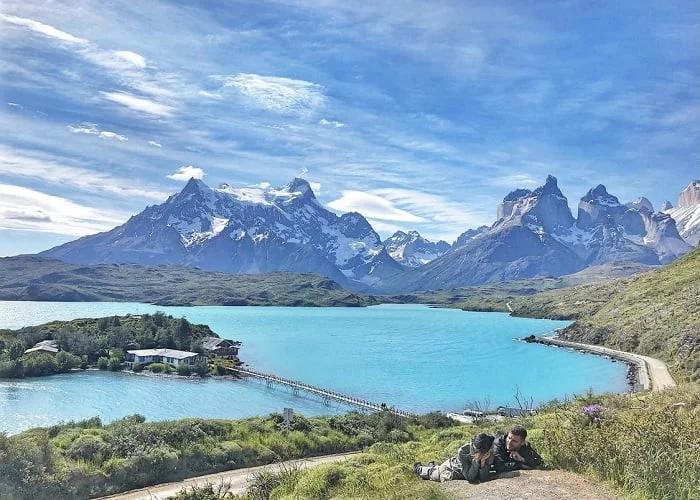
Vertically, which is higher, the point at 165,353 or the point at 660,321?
the point at 660,321

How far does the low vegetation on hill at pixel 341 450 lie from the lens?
8.16 meters

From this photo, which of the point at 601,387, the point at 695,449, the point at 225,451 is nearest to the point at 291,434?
the point at 225,451

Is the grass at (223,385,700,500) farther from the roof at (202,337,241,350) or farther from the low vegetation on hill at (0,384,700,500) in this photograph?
the roof at (202,337,241,350)

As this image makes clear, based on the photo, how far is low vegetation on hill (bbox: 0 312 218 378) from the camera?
75.9 m

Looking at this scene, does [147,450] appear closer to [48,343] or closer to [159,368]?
[159,368]

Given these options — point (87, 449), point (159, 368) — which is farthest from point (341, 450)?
point (159, 368)

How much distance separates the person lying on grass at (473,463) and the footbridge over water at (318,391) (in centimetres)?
3808

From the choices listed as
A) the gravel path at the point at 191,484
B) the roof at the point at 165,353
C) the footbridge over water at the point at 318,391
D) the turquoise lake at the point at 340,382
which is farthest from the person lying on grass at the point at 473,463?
the roof at the point at 165,353

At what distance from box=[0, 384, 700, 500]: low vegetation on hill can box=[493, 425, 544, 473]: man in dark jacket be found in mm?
366

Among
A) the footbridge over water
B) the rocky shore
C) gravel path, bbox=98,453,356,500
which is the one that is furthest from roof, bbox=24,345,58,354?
the rocky shore

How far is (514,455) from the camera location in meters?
9.25

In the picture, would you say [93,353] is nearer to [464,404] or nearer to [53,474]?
[464,404]

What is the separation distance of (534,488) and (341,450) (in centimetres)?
1926

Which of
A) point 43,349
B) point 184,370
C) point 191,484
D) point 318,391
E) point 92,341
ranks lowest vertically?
point 184,370
